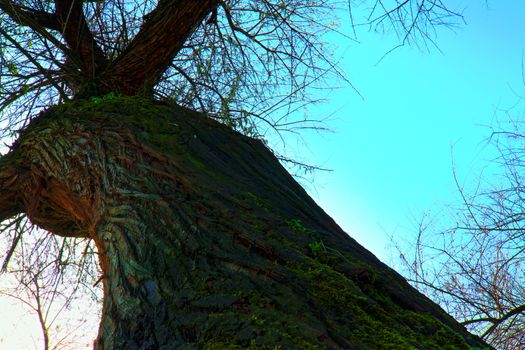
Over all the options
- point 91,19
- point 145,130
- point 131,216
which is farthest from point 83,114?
point 91,19

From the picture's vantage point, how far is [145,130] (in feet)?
8.52

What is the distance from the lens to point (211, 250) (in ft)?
5.85

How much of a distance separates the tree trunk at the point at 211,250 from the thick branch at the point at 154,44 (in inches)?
40.2

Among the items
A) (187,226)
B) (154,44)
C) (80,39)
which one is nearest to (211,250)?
(187,226)

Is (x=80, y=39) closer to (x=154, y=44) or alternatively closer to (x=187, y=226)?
(x=154, y=44)

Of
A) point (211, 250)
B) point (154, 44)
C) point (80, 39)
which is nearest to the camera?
point (211, 250)

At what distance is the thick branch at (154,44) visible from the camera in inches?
146

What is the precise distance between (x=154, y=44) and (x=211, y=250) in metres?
2.49

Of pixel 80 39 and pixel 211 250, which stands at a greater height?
pixel 80 39

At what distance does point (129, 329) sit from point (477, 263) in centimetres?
444

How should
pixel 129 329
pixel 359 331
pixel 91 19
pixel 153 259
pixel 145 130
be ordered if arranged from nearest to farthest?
1. pixel 359 331
2. pixel 129 329
3. pixel 153 259
4. pixel 145 130
5. pixel 91 19

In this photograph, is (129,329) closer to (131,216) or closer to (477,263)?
(131,216)

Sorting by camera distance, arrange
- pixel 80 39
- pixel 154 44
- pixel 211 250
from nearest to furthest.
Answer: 1. pixel 211 250
2. pixel 154 44
3. pixel 80 39

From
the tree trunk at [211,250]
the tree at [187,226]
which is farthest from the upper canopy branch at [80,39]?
the tree trunk at [211,250]
